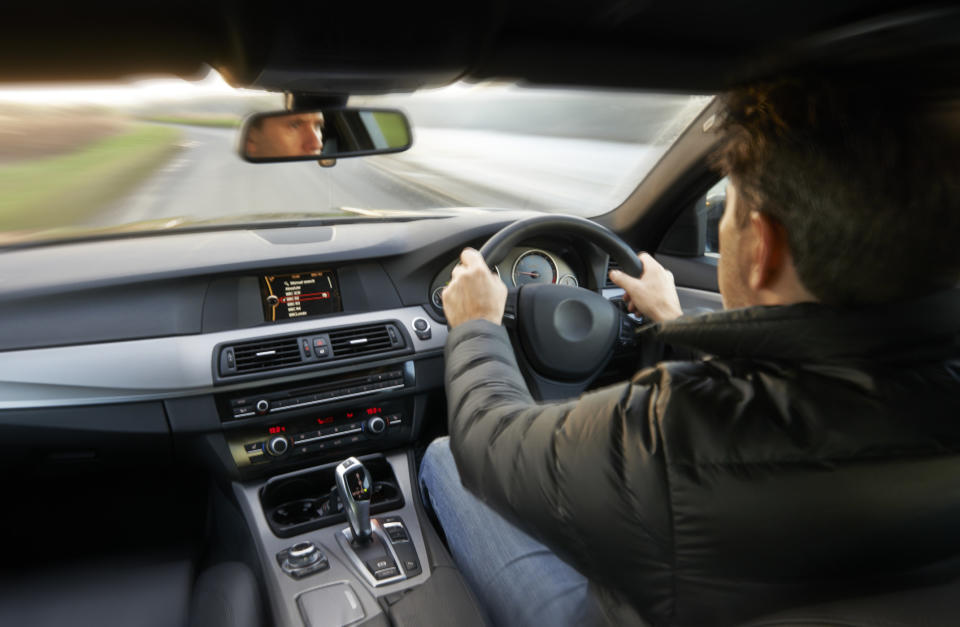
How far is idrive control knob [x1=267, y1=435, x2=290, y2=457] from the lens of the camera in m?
2.68

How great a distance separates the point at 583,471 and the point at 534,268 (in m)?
1.92

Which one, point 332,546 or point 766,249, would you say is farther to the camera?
point 332,546

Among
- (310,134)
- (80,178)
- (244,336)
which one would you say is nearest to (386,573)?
(244,336)

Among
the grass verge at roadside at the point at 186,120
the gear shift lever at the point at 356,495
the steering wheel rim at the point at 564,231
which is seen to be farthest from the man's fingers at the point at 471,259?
the grass verge at roadside at the point at 186,120

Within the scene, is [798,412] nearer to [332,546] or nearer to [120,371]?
[332,546]

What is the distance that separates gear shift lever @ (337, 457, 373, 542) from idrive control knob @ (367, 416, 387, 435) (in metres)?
0.29

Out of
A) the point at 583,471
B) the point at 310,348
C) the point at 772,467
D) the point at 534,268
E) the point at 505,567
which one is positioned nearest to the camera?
the point at 772,467

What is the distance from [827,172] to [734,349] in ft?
1.00

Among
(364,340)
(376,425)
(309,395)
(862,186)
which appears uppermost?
(862,186)

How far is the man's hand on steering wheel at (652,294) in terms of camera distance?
2.38 metres

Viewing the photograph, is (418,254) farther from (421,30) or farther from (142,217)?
(421,30)

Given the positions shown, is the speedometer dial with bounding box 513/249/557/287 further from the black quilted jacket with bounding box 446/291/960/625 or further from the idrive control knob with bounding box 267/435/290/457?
the black quilted jacket with bounding box 446/291/960/625

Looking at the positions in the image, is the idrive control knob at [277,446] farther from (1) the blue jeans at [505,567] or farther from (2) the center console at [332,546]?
(1) the blue jeans at [505,567]

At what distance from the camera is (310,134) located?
2119mm
